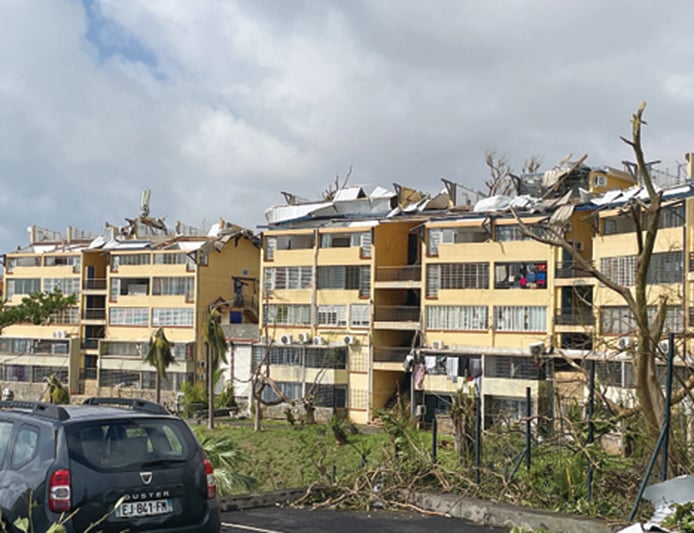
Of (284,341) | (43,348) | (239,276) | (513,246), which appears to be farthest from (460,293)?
(43,348)

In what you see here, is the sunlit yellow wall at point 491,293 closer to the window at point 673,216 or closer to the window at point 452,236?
the window at point 452,236

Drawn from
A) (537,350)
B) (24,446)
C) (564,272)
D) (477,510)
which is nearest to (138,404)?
(24,446)

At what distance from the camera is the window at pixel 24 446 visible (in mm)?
7293

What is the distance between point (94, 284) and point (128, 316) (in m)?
4.64

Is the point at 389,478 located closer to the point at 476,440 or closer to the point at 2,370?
the point at 476,440

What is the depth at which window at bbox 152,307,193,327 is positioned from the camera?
183ft

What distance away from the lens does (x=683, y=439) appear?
10.5 meters

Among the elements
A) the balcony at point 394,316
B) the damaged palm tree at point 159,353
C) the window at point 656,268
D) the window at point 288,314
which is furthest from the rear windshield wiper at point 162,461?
the damaged palm tree at point 159,353

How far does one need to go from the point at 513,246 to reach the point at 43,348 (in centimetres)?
3446

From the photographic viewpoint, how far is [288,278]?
5059cm

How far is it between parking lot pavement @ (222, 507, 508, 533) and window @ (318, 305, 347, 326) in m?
37.0

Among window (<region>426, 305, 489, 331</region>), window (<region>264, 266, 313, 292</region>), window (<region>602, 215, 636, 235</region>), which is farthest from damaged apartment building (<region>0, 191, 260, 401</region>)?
window (<region>602, 215, 636, 235</region>)

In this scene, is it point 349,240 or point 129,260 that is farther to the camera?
point 129,260

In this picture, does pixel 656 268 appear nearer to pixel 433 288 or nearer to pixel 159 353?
pixel 433 288
